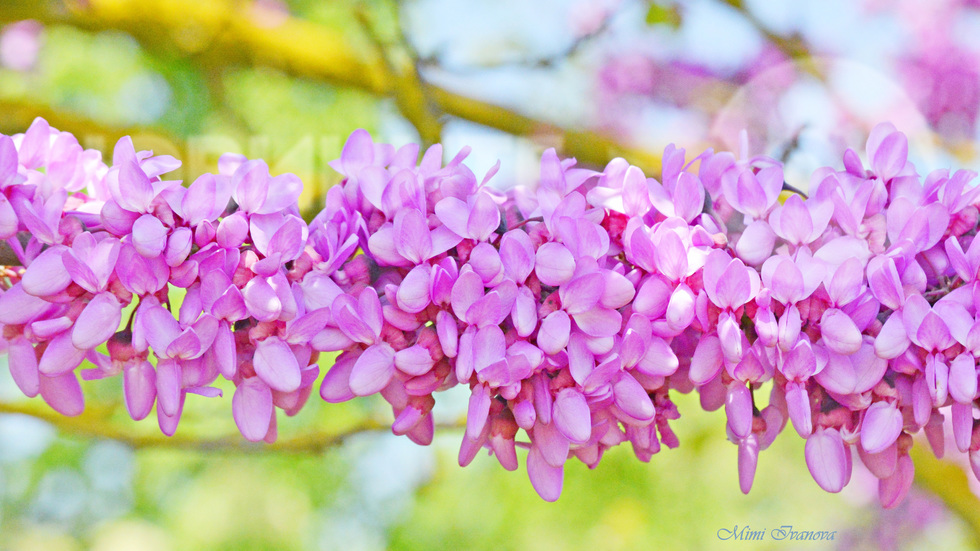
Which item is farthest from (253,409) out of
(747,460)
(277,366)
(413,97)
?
(413,97)

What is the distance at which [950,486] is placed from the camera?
17.3 inches

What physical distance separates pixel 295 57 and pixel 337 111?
34 cm

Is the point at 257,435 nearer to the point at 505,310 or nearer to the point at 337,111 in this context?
the point at 505,310

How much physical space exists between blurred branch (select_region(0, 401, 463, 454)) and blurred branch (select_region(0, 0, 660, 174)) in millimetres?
208

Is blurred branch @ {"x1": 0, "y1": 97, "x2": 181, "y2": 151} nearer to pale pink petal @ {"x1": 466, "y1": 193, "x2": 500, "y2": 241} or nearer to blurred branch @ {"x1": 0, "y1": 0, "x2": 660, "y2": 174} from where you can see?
blurred branch @ {"x1": 0, "y1": 0, "x2": 660, "y2": 174}

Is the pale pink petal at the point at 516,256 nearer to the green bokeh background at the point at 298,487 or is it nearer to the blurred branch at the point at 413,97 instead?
the blurred branch at the point at 413,97

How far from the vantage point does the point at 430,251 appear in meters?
0.16

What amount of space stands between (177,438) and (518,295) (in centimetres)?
34

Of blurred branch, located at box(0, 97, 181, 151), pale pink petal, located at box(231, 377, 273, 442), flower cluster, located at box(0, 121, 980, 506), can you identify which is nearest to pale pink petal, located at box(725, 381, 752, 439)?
flower cluster, located at box(0, 121, 980, 506)

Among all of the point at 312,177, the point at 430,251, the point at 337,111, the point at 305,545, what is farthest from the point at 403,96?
the point at 305,545

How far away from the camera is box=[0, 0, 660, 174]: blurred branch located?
48cm

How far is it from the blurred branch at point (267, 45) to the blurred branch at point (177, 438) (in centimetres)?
21

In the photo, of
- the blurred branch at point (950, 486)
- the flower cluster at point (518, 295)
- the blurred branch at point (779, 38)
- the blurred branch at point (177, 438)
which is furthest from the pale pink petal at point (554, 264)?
the blurred branch at point (779, 38)

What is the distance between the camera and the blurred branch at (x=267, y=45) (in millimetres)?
479
